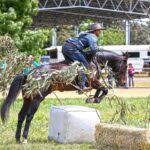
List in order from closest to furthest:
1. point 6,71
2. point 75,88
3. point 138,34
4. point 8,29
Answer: point 138,34
point 75,88
point 6,71
point 8,29

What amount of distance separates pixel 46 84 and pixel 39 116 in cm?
565

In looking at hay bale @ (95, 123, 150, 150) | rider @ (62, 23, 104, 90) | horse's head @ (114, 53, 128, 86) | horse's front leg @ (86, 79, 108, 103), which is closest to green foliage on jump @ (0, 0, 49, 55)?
horse's head @ (114, 53, 128, 86)

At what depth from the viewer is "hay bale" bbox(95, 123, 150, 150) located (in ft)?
30.3

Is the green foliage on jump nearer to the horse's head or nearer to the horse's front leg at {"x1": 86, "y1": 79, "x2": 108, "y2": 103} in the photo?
the horse's head

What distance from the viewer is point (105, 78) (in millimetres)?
11344

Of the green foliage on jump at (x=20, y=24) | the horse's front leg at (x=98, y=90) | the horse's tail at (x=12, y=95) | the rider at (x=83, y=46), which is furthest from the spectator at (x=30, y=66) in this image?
the green foliage on jump at (x=20, y=24)

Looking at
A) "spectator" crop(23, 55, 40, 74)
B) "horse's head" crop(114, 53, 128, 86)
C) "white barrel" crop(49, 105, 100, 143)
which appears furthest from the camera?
"horse's head" crop(114, 53, 128, 86)

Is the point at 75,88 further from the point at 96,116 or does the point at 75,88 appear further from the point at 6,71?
the point at 6,71

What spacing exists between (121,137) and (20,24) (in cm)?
1801

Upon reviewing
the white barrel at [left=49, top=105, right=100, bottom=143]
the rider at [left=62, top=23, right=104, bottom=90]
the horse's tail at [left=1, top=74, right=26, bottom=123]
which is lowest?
the white barrel at [left=49, top=105, right=100, bottom=143]

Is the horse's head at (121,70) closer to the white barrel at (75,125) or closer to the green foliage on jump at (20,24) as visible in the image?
the white barrel at (75,125)

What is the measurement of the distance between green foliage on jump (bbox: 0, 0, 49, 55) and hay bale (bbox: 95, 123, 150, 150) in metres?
16.7

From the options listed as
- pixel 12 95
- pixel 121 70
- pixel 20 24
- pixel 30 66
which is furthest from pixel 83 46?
pixel 20 24

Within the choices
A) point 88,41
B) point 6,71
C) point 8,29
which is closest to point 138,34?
point 88,41
